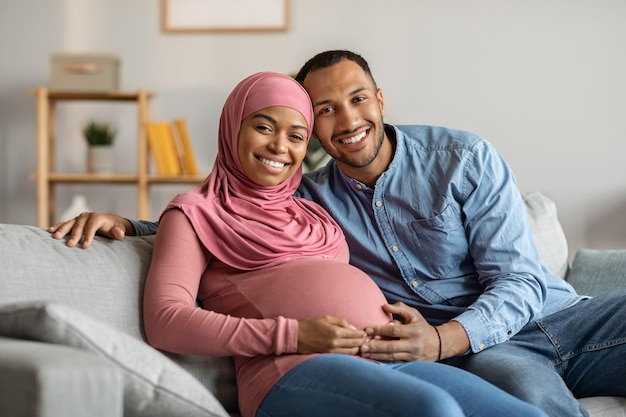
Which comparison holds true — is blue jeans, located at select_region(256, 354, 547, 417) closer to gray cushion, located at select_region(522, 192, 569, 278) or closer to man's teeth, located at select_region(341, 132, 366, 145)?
man's teeth, located at select_region(341, 132, 366, 145)

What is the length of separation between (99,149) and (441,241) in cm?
288

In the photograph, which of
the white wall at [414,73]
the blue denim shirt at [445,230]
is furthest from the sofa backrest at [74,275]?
the white wall at [414,73]

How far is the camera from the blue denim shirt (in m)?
1.92

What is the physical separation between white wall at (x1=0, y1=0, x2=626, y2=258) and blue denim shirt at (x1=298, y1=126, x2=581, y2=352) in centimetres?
257

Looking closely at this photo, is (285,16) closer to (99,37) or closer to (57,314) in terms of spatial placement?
(99,37)

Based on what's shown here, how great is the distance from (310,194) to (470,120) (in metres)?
2.61

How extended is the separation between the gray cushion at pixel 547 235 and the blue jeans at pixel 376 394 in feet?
3.51

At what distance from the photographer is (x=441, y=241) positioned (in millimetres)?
1968

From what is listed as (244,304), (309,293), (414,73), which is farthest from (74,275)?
(414,73)

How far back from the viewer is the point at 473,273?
2012 mm

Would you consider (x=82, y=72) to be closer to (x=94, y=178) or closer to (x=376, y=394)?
(x=94, y=178)

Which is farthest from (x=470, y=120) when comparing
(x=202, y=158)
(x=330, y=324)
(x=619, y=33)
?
(x=330, y=324)

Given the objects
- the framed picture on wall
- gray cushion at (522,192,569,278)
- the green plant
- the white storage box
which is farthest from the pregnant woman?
the framed picture on wall

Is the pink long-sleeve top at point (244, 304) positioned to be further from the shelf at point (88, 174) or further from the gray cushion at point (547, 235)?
the shelf at point (88, 174)
